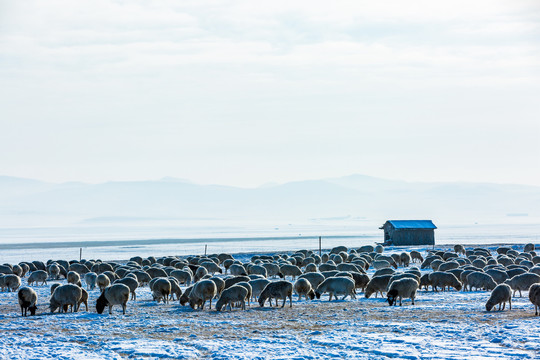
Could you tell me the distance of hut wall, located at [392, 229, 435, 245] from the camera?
70062 mm

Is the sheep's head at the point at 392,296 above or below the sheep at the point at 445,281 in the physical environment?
below

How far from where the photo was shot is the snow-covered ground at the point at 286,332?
16.0 m

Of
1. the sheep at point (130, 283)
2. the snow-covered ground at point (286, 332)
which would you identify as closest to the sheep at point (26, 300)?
the snow-covered ground at point (286, 332)

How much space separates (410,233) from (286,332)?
174ft

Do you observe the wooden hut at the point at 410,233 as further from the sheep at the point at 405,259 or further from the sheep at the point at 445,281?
the sheep at the point at 445,281

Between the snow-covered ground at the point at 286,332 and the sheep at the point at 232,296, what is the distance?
1.34ft

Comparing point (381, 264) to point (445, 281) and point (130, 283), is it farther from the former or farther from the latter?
point (130, 283)

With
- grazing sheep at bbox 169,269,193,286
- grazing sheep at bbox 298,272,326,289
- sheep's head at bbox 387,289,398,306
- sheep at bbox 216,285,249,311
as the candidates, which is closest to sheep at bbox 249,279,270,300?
sheep at bbox 216,285,249,311

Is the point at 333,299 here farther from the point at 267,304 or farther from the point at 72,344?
the point at 72,344

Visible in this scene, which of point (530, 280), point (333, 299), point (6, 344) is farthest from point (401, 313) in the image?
point (6, 344)

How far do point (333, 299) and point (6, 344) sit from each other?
13.4 meters

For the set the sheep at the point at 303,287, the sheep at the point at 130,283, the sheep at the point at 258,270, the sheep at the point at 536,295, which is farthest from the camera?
the sheep at the point at 258,270

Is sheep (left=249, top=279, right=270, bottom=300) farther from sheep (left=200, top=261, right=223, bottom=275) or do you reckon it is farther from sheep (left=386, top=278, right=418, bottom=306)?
sheep (left=200, top=261, right=223, bottom=275)

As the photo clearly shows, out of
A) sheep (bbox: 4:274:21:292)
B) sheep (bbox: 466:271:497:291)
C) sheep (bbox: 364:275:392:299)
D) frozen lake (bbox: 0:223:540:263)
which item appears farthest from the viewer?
frozen lake (bbox: 0:223:540:263)
